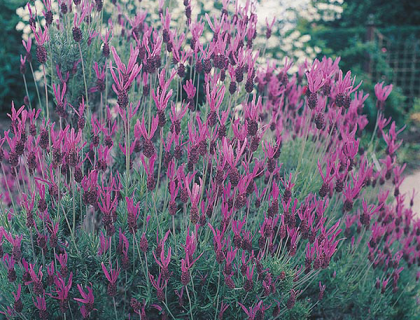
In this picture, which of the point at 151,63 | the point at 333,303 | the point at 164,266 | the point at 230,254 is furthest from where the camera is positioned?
the point at 333,303

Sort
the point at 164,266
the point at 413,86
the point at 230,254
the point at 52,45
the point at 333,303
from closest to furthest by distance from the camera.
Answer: the point at 164,266, the point at 230,254, the point at 333,303, the point at 52,45, the point at 413,86

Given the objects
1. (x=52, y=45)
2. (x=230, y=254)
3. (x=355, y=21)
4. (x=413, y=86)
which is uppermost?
(x=52, y=45)

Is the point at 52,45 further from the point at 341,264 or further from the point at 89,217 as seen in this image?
the point at 341,264

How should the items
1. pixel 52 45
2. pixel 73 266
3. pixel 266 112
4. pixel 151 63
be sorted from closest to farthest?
pixel 151 63 < pixel 73 266 < pixel 52 45 < pixel 266 112

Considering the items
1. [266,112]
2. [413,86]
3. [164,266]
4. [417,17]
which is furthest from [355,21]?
[164,266]

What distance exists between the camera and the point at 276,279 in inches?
65.2

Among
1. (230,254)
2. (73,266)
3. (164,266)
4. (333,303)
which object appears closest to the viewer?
(164,266)

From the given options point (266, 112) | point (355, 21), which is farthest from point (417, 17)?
point (266, 112)

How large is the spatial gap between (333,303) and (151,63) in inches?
60.4

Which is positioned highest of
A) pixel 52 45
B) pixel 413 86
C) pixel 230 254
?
pixel 52 45

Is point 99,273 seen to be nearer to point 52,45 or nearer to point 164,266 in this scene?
point 164,266

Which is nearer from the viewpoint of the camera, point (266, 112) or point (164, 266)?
point (164, 266)

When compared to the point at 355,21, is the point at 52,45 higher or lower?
higher

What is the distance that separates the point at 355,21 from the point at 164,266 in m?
14.2
